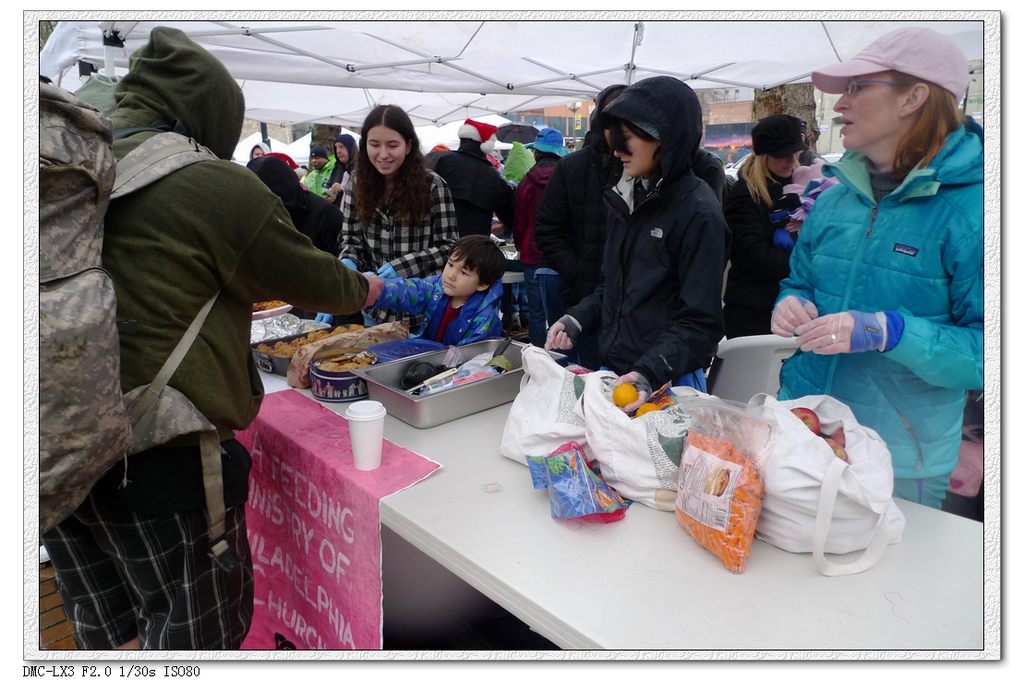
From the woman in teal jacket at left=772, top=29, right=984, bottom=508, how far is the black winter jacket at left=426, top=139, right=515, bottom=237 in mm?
2612

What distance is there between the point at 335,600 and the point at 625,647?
37.5 inches

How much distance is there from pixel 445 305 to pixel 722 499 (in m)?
1.53

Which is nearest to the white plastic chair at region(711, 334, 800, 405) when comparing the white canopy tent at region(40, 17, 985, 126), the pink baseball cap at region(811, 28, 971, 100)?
the pink baseball cap at region(811, 28, 971, 100)

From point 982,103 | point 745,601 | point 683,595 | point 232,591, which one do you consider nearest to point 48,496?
point 232,591

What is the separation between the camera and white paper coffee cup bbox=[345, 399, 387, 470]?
1433 millimetres

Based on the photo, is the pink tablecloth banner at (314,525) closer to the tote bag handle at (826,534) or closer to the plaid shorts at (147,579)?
the plaid shorts at (147,579)

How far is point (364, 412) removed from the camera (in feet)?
4.72

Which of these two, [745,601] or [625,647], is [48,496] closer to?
[625,647]

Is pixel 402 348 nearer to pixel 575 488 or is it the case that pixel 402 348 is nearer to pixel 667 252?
pixel 667 252

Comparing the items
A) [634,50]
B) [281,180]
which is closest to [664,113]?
[281,180]

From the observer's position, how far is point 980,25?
44.9 inches

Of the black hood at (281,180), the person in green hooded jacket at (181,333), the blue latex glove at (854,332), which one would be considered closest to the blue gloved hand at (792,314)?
the blue latex glove at (854,332)

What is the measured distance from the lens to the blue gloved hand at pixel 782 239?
9.53 ft

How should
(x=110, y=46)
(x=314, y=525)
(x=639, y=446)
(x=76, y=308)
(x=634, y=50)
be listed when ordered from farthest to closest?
(x=634, y=50)
(x=110, y=46)
(x=314, y=525)
(x=639, y=446)
(x=76, y=308)
